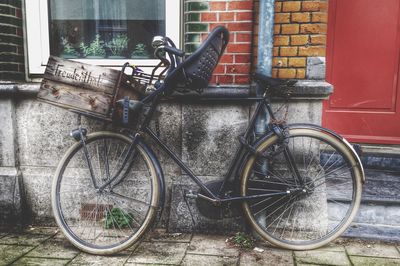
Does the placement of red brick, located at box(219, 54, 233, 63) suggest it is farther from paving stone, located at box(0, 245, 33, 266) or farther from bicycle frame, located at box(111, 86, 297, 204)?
paving stone, located at box(0, 245, 33, 266)

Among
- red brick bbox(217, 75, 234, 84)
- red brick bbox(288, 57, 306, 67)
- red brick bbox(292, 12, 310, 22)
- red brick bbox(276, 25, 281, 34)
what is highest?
red brick bbox(292, 12, 310, 22)

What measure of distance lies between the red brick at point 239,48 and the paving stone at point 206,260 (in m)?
1.68

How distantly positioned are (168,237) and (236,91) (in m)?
1.36

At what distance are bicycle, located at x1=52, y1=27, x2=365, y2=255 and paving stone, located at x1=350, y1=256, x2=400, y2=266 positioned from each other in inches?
9.3

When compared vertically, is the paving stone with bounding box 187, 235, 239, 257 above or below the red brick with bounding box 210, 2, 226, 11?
below

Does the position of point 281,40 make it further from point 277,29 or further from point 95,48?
point 95,48

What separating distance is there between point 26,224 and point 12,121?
3.10ft

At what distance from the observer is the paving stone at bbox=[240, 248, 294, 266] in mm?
3055

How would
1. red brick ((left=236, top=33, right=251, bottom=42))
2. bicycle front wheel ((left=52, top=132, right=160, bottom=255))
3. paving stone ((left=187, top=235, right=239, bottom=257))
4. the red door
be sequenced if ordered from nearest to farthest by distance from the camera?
1. paving stone ((left=187, top=235, right=239, bottom=257))
2. red brick ((left=236, top=33, right=251, bottom=42))
3. bicycle front wheel ((left=52, top=132, right=160, bottom=255))
4. the red door

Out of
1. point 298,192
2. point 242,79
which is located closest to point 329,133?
point 298,192

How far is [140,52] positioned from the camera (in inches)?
154

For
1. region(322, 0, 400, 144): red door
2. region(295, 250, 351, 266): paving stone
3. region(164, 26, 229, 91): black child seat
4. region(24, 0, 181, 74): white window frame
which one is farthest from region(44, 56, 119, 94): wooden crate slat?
region(322, 0, 400, 144): red door

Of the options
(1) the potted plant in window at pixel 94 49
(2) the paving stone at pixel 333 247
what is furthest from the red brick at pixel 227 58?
(2) the paving stone at pixel 333 247

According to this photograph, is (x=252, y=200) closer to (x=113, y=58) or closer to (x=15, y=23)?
(x=113, y=58)
